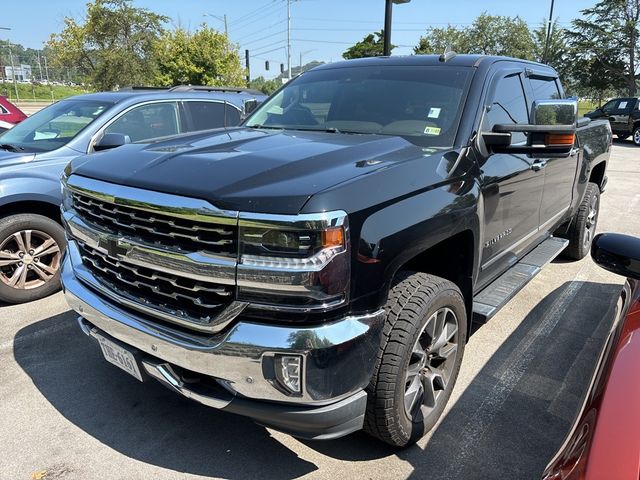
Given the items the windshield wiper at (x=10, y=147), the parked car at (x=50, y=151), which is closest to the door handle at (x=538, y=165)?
the parked car at (x=50, y=151)

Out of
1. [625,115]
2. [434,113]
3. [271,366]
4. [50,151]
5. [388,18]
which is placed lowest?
[271,366]

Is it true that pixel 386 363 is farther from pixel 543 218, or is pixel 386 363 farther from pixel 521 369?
pixel 543 218

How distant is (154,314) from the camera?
2.33 m

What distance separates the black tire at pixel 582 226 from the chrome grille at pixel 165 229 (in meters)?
4.80

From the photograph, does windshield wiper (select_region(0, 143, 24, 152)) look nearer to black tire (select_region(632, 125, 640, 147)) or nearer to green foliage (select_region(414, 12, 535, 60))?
black tire (select_region(632, 125, 640, 147))

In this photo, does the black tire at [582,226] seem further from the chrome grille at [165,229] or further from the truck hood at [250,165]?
the chrome grille at [165,229]

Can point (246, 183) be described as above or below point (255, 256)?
above

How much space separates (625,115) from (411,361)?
76.9ft

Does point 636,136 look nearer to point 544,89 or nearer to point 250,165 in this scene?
point 544,89

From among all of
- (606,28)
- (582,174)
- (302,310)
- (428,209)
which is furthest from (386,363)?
(606,28)

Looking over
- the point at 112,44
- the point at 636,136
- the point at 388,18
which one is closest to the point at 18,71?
the point at 112,44

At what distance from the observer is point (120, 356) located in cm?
254

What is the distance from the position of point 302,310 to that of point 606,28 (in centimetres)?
4681

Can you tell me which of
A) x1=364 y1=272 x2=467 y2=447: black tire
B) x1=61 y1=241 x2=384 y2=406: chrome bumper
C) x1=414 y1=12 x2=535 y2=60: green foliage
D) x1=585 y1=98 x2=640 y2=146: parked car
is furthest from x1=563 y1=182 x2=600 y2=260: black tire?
x1=414 y1=12 x2=535 y2=60: green foliage
